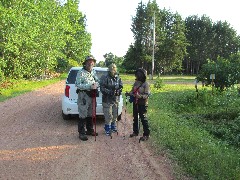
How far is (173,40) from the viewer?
6319 cm

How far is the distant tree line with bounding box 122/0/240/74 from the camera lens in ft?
200

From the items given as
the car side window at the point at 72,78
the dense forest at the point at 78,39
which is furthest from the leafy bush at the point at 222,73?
the car side window at the point at 72,78

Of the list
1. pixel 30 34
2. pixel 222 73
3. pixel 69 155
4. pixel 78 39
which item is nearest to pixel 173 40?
pixel 78 39

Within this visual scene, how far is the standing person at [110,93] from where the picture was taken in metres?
8.84

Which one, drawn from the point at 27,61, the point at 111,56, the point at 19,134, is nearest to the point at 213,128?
the point at 19,134

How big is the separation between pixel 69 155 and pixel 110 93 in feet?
7.72

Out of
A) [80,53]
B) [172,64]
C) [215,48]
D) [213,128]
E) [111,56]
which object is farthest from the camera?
[111,56]

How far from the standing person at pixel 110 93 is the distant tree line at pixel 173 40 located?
4812 cm

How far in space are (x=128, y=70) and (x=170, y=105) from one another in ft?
179

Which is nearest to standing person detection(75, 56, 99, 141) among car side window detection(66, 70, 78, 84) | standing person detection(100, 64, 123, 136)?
standing person detection(100, 64, 123, 136)

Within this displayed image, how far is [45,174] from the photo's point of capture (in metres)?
5.91

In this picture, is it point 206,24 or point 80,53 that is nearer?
point 80,53

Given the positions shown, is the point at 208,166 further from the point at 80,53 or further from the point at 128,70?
the point at 128,70

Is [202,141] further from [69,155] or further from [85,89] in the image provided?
[69,155]
